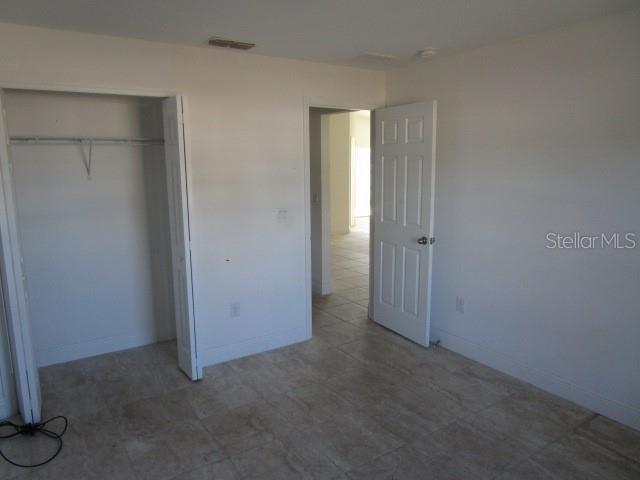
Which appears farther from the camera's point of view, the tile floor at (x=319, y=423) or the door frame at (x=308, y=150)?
A: the door frame at (x=308, y=150)

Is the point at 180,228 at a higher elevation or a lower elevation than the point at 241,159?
lower

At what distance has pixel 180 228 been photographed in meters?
3.25

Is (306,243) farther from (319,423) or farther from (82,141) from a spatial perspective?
(82,141)

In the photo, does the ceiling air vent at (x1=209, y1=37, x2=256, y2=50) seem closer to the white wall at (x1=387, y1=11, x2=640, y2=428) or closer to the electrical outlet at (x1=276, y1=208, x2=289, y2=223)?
the electrical outlet at (x1=276, y1=208, x2=289, y2=223)

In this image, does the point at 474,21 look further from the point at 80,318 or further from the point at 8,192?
the point at 80,318

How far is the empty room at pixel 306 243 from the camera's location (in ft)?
8.64

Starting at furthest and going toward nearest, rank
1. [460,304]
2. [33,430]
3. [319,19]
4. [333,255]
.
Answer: [333,255]
[460,304]
[33,430]
[319,19]

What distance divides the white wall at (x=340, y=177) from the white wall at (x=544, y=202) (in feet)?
18.9

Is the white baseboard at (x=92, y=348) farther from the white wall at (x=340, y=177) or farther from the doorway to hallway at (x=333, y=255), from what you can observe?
the white wall at (x=340, y=177)

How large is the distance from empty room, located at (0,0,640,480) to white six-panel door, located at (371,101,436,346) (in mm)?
23

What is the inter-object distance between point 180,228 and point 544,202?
8.28ft


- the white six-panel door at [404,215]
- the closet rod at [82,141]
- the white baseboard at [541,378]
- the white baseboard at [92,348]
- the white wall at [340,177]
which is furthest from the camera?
the white wall at [340,177]

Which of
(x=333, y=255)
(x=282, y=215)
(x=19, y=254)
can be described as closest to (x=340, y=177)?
(x=333, y=255)

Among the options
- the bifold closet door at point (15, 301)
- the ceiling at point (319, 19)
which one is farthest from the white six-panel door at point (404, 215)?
the bifold closet door at point (15, 301)
